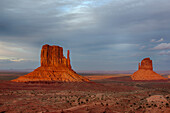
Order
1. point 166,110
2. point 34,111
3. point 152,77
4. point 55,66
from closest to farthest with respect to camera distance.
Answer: point 166,110 < point 34,111 < point 55,66 < point 152,77

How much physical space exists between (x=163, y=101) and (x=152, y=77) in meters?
99.0

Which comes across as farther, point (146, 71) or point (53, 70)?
point (146, 71)

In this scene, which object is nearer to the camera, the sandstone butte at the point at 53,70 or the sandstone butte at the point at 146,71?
the sandstone butte at the point at 53,70

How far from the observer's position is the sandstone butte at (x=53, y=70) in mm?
67750

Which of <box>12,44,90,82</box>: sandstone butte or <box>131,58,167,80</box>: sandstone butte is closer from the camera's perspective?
<box>12,44,90,82</box>: sandstone butte

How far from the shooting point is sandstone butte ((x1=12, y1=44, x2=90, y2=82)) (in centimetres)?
6775

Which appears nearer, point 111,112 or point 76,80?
point 111,112

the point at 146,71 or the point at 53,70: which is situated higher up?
the point at 53,70

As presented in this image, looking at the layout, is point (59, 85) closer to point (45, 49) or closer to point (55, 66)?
Answer: point (55, 66)

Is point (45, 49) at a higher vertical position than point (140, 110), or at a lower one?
higher

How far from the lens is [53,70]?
7219 cm

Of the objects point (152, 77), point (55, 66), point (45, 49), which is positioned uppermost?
point (45, 49)

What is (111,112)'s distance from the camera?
19.4m

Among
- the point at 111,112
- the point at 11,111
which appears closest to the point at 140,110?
the point at 111,112
